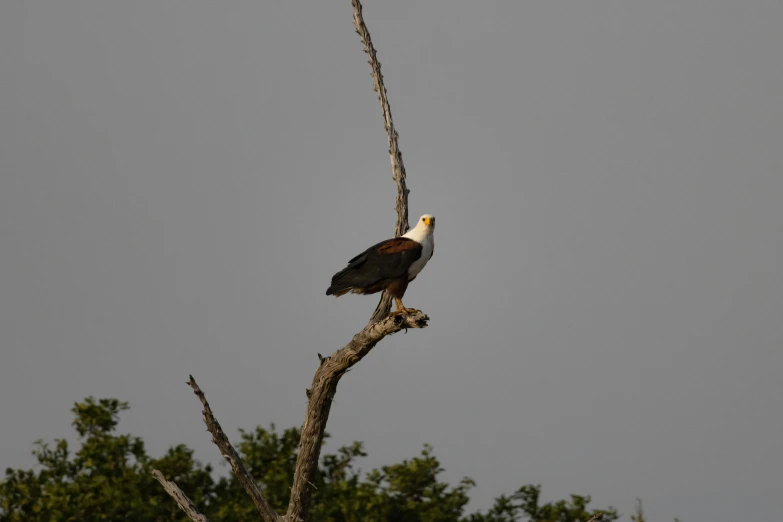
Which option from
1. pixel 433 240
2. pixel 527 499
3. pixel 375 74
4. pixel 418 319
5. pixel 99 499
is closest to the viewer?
pixel 418 319

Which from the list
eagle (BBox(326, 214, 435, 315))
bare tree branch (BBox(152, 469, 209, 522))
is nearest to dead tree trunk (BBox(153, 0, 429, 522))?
bare tree branch (BBox(152, 469, 209, 522))

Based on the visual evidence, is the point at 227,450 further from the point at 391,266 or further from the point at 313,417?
the point at 391,266

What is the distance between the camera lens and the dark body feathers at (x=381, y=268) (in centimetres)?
1153

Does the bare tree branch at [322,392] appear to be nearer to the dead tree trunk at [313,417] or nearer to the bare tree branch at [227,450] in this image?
the dead tree trunk at [313,417]

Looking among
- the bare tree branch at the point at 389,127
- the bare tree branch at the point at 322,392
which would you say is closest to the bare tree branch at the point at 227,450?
the bare tree branch at the point at 322,392

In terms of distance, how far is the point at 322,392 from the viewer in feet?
36.6

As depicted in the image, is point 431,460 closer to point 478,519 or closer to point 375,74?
point 478,519

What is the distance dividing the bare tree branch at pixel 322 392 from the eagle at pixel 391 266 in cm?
53

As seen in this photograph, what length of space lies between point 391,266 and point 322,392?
132 centimetres

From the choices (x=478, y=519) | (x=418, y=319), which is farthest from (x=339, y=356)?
(x=478, y=519)

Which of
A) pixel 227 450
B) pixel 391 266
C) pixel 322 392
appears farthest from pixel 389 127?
pixel 227 450

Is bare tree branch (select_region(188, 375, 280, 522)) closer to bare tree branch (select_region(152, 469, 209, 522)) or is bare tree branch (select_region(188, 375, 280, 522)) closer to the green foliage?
bare tree branch (select_region(152, 469, 209, 522))

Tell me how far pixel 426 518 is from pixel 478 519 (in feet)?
3.76

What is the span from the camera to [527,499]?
19672mm
